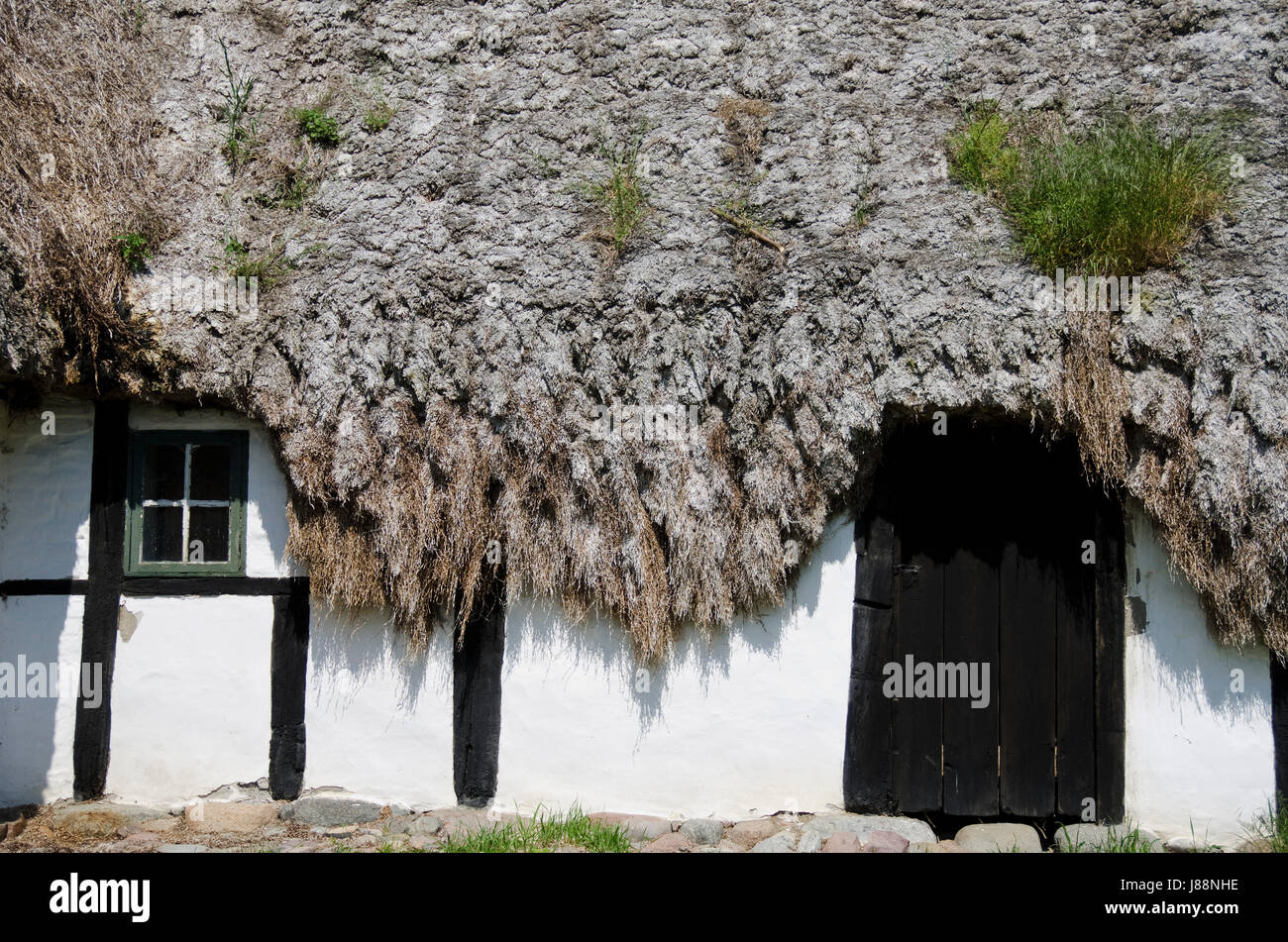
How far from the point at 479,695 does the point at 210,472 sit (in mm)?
2095

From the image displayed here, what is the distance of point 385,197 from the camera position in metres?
5.50

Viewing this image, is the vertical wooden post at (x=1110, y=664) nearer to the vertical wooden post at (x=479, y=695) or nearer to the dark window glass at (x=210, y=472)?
the vertical wooden post at (x=479, y=695)

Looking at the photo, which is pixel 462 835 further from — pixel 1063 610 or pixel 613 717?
pixel 1063 610

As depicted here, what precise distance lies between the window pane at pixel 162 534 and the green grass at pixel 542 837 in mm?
2367

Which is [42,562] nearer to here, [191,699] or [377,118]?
[191,699]

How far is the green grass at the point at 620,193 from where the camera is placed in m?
5.29

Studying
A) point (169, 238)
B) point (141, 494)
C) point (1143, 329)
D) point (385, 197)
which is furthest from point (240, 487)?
point (1143, 329)

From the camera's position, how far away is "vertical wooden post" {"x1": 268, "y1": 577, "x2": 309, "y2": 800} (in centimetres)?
509

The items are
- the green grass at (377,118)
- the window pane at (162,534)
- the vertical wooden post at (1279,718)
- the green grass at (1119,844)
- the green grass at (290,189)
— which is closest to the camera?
the green grass at (1119,844)

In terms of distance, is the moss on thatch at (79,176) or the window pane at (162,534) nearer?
the moss on thatch at (79,176)

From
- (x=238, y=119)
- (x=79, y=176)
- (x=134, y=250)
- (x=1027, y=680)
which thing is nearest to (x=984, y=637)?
(x=1027, y=680)

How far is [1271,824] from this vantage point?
4.61m

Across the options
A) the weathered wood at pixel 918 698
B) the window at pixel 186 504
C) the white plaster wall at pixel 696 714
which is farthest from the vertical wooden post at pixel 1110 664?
the window at pixel 186 504

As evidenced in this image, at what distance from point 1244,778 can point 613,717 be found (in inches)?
127
